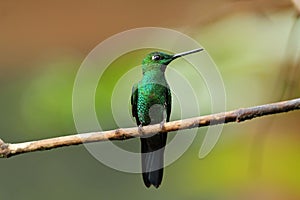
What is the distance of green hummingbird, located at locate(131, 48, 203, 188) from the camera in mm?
593

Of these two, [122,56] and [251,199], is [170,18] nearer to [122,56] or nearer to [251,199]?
[251,199]

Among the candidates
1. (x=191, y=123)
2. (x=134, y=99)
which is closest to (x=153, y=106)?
(x=134, y=99)

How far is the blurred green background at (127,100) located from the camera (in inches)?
21.9

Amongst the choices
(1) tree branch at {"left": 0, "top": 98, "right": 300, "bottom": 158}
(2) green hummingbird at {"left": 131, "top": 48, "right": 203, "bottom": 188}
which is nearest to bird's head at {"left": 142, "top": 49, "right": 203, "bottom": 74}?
(2) green hummingbird at {"left": 131, "top": 48, "right": 203, "bottom": 188}

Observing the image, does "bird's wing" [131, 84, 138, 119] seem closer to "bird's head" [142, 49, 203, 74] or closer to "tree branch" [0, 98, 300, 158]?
"bird's head" [142, 49, 203, 74]

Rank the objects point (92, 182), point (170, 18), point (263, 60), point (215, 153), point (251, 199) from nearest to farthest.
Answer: point (263, 60)
point (215, 153)
point (170, 18)
point (251, 199)
point (92, 182)

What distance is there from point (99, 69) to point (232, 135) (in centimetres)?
21

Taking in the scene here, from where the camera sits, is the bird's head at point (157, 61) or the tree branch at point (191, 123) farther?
the bird's head at point (157, 61)

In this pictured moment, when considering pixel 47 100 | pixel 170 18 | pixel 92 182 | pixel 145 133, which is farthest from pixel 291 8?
pixel 92 182

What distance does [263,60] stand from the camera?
21.6 inches

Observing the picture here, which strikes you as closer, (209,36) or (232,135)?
(209,36)

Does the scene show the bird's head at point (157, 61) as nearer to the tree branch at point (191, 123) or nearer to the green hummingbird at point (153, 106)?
the green hummingbird at point (153, 106)

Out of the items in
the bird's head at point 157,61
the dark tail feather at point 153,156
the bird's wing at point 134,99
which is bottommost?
the dark tail feather at point 153,156

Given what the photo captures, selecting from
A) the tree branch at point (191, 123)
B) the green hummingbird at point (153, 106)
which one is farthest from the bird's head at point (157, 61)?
the tree branch at point (191, 123)
